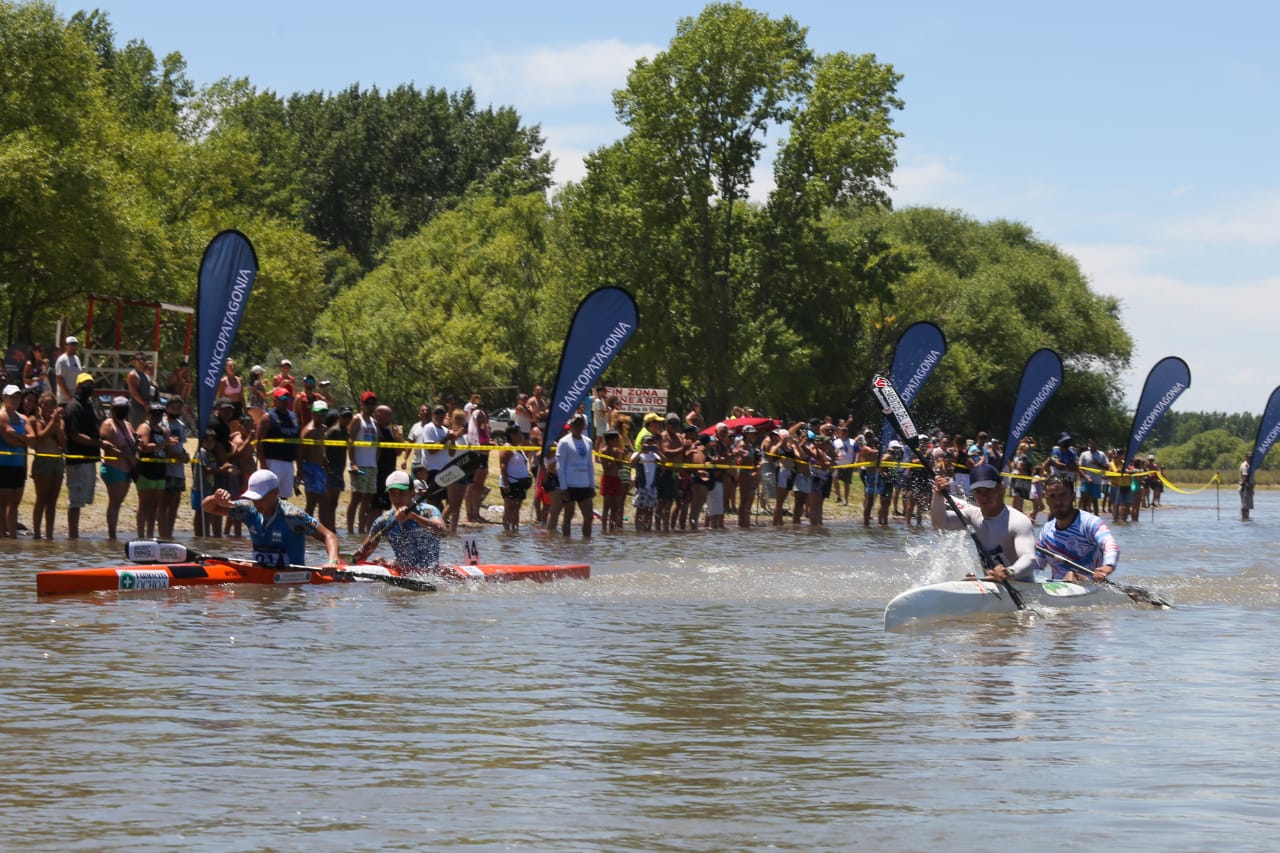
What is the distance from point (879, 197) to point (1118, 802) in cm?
4493

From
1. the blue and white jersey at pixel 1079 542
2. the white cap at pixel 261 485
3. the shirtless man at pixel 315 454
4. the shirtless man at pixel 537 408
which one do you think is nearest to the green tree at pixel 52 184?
the shirtless man at pixel 537 408

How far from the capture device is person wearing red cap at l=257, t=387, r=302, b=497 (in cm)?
1984

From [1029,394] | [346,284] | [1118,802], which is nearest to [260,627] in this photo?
[1118,802]

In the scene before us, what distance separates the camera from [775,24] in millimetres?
49438

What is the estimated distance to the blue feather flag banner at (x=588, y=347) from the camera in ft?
74.0

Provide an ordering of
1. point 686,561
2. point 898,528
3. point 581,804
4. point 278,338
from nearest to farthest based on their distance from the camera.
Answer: point 581,804 → point 686,561 → point 898,528 → point 278,338

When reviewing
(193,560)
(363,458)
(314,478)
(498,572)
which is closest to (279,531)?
(193,560)

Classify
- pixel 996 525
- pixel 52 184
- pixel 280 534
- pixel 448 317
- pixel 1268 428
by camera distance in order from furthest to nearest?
pixel 448 317
pixel 1268 428
pixel 52 184
pixel 280 534
pixel 996 525

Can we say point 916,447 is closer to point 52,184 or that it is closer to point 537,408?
point 537,408

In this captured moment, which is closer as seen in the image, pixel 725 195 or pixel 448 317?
pixel 725 195

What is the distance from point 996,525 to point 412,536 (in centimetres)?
A: 503

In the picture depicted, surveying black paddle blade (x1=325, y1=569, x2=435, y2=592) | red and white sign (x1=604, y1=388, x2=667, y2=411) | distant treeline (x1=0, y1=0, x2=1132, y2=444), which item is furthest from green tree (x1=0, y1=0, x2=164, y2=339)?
black paddle blade (x1=325, y1=569, x2=435, y2=592)

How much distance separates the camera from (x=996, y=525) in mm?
13594

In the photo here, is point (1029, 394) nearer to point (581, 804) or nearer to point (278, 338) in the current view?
point (581, 804)
